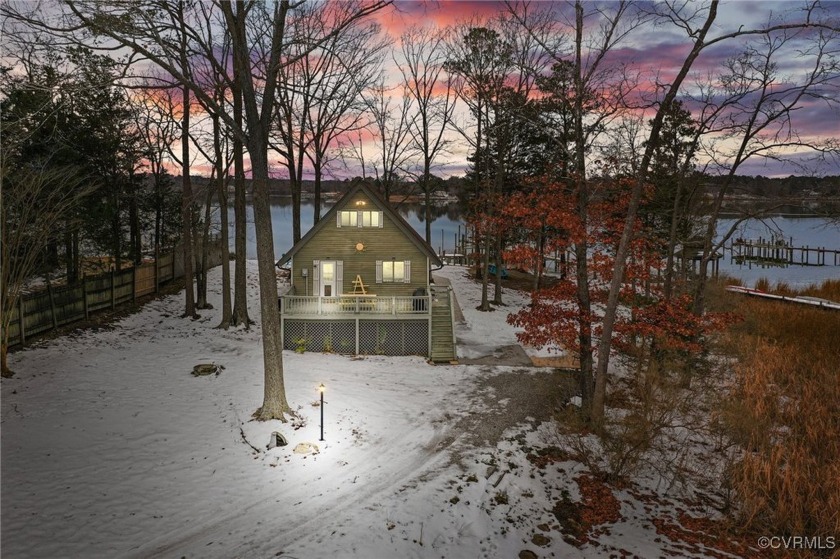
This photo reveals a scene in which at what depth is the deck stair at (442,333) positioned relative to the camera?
18.8 metres

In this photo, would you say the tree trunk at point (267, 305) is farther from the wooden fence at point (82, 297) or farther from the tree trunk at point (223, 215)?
the wooden fence at point (82, 297)

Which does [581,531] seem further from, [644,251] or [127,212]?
[127,212]

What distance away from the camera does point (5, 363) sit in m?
13.7

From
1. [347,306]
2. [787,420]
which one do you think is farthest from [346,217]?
[787,420]

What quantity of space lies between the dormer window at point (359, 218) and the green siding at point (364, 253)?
6.5 inches

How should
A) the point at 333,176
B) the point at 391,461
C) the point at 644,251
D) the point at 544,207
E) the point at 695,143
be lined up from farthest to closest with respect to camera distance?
the point at 333,176, the point at 695,143, the point at 644,251, the point at 544,207, the point at 391,461

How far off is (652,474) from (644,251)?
6.68m

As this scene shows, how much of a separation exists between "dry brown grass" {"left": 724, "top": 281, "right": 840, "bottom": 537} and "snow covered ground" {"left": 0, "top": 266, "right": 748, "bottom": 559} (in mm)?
1786

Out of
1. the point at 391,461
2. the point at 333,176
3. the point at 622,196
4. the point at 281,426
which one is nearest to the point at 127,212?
the point at 333,176

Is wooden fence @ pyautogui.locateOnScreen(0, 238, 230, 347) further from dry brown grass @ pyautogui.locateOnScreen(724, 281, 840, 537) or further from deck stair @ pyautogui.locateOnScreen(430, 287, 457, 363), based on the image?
dry brown grass @ pyautogui.locateOnScreen(724, 281, 840, 537)

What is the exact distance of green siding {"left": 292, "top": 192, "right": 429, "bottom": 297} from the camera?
22203 mm

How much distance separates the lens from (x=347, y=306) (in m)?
20.1

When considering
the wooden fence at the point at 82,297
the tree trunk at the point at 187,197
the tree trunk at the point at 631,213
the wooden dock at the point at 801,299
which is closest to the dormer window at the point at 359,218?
the tree trunk at the point at 187,197

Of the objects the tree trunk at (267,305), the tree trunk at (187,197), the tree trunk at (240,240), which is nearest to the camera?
the tree trunk at (267,305)
